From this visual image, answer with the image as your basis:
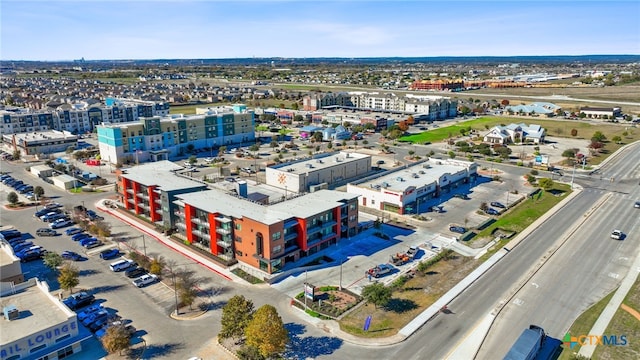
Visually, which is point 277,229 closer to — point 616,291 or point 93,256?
point 93,256

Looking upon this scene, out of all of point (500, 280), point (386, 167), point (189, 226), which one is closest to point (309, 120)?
point (386, 167)

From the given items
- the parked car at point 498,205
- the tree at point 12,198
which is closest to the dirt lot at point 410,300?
the parked car at point 498,205

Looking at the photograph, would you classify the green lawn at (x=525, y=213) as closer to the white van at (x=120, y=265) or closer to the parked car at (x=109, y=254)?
the white van at (x=120, y=265)

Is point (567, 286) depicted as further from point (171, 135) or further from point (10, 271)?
point (171, 135)

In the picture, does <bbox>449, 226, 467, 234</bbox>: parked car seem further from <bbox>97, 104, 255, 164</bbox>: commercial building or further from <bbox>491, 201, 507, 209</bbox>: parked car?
<bbox>97, 104, 255, 164</bbox>: commercial building

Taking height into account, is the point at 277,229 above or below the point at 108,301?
above

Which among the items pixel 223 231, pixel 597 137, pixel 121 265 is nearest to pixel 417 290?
pixel 223 231
